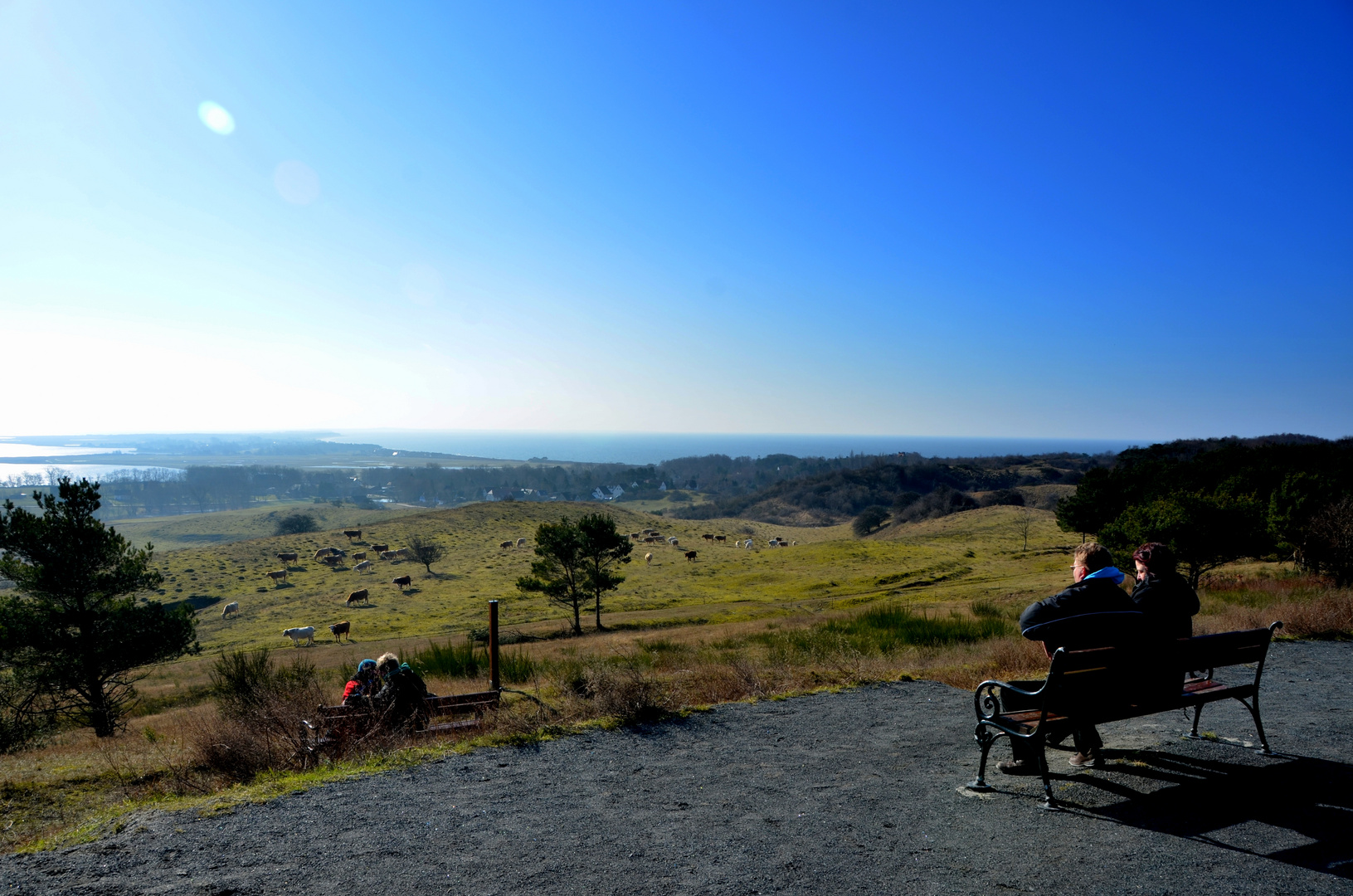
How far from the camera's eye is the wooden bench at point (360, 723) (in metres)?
6.99

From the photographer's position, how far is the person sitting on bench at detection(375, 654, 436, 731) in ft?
24.9

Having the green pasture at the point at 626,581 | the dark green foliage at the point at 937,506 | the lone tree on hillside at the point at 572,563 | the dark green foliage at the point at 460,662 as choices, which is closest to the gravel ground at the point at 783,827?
the dark green foliage at the point at 460,662

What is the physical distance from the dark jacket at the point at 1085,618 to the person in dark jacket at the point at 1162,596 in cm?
17

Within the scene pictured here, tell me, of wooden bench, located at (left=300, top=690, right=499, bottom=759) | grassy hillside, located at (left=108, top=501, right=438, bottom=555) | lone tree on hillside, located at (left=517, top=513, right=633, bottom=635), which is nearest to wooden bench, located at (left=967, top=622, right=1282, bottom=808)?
wooden bench, located at (left=300, top=690, right=499, bottom=759)

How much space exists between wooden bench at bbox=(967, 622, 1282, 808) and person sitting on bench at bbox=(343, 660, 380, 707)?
22.8 ft

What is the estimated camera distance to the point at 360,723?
7.44 metres

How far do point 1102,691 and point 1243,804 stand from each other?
1161 millimetres

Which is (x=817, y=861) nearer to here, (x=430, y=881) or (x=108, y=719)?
(x=430, y=881)

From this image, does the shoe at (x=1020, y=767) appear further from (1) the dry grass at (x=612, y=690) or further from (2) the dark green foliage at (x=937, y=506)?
(2) the dark green foliage at (x=937, y=506)

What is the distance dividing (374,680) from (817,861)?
20.6 ft

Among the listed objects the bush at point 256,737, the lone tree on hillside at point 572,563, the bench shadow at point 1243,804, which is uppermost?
the bench shadow at point 1243,804

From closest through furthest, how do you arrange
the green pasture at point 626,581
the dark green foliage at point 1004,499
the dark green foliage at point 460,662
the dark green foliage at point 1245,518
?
the dark green foliage at point 460,662 → the dark green foliage at point 1245,518 → the green pasture at point 626,581 → the dark green foliage at point 1004,499

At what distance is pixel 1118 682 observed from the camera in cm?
496

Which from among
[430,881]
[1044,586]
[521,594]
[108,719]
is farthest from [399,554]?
[430,881]
